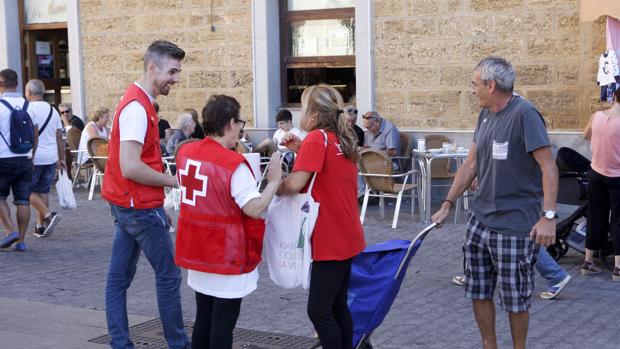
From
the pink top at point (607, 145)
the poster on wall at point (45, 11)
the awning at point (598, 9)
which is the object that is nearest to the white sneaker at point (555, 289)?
Result: the pink top at point (607, 145)

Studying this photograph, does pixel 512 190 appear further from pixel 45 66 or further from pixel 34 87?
pixel 45 66

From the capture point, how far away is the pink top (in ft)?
23.6

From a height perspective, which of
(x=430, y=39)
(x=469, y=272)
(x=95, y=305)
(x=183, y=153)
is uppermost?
(x=430, y=39)

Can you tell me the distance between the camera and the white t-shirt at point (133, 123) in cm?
478

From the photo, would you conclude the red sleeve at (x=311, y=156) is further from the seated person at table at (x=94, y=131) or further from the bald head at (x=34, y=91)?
the seated person at table at (x=94, y=131)

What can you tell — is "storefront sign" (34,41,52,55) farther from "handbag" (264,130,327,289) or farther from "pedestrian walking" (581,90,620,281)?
"handbag" (264,130,327,289)

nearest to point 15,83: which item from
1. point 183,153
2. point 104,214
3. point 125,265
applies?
point 104,214

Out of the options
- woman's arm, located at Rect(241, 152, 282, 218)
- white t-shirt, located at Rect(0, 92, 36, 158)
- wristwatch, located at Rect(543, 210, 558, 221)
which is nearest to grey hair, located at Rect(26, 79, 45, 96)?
white t-shirt, located at Rect(0, 92, 36, 158)

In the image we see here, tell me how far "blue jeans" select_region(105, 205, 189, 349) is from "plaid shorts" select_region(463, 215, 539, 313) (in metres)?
1.66

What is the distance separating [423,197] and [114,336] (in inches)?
234

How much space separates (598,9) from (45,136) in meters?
6.27

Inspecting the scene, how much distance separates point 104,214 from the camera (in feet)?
37.3

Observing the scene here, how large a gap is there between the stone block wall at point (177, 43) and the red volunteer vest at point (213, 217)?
9108 mm

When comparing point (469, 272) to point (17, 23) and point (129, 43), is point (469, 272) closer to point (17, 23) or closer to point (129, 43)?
point (129, 43)
